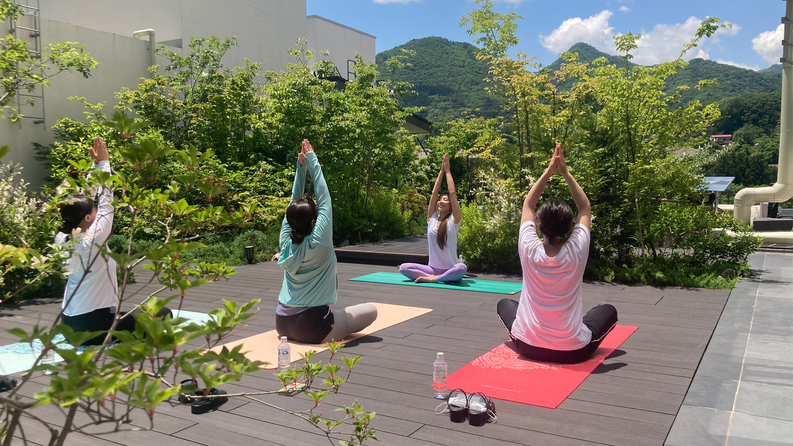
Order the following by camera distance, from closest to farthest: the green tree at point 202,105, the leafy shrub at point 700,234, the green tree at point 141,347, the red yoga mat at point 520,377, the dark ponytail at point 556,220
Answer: the green tree at point 141,347, the red yoga mat at point 520,377, the dark ponytail at point 556,220, the leafy shrub at point 700,234, the green tree at point 202,105

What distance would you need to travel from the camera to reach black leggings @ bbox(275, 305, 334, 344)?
439 cm

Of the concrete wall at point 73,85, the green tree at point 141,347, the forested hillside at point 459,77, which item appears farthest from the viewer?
the forested hillside at point 459,77

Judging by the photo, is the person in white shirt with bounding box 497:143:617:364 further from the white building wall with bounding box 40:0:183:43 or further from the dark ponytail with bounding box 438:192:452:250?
the white building wall with bounding box 40:0:183:43

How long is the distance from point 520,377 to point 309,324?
1.63 metres

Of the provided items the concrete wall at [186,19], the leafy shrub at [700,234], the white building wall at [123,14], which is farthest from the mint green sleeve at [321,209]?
the white building wall at [123,14]

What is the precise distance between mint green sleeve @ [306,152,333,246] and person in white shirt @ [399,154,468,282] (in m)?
2.82

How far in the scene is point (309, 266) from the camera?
171 inches

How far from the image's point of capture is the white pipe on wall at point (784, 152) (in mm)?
10734

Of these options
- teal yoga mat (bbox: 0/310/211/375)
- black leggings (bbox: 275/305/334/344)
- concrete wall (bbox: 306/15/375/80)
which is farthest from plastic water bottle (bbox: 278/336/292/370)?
concrete wall (bbox: 306/15/375/80)

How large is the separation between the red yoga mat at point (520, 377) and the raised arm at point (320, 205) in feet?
4.56

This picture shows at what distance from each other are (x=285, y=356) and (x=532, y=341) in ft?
5.56

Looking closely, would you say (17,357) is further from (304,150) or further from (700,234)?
(700,234)

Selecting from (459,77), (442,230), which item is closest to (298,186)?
(442,230)

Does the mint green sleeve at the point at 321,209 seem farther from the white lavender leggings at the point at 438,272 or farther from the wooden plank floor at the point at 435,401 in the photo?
the white lavender leggings at the point at 438,272
